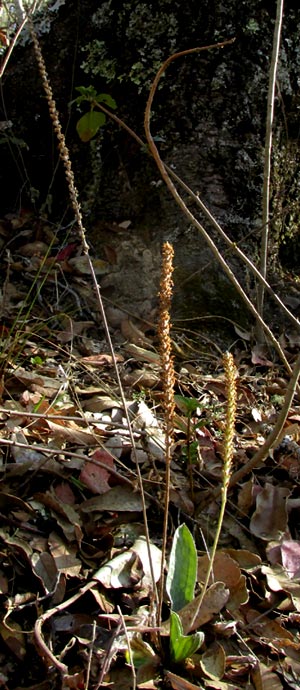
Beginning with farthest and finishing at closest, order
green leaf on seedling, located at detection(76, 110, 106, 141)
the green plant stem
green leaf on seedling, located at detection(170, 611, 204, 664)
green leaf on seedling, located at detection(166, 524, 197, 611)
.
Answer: green leaf on seedling, located at detection(76, 110, 106, 141) → the green plant stem → green leaf on seedling, located at detection(166, 524, 197, 611) → green leaf on seedling, located at detection(170, 611, 204, 664)

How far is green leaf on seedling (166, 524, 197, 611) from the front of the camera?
1.30 metres

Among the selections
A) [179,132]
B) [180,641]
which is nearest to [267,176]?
[179,132]

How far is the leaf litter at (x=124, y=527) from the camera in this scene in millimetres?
1261

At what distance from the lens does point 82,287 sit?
2.43 m

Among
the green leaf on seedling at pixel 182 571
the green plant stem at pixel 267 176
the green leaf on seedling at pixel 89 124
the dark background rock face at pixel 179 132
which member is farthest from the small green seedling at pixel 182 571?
the green leaf on seedling at pixel 89 124

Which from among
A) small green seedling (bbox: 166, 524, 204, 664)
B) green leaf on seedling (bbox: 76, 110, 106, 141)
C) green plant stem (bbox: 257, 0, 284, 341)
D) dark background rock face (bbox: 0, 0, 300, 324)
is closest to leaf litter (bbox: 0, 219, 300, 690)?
small green seedling (bbox: 166, 524, 204, 664)

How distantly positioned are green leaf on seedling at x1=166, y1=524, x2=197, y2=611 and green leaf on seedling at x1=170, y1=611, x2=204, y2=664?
9 cm

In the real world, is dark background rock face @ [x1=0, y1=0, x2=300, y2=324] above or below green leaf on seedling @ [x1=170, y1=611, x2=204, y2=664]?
above

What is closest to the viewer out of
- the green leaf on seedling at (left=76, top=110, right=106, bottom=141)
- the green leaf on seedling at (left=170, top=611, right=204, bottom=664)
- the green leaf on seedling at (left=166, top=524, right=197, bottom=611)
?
the green leaf on seedling at (left=170, top=611, right=204, bottom=664)

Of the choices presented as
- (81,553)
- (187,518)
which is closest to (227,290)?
(187,518)

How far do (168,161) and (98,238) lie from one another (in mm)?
368

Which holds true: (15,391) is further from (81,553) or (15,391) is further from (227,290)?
(227,290)

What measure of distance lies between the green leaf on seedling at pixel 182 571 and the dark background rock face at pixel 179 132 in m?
1.15

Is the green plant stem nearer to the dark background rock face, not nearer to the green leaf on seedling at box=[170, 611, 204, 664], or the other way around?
the dark background rock face
